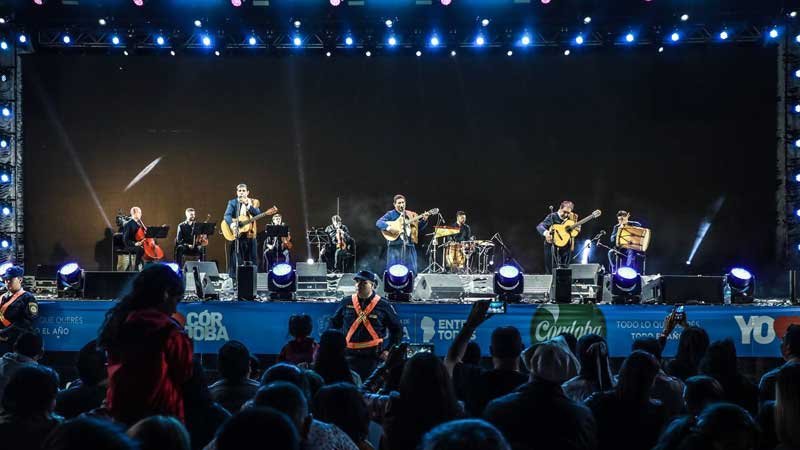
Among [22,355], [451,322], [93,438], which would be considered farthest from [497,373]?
[451,322]

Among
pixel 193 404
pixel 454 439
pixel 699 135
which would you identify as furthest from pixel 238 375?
pixel 699 135

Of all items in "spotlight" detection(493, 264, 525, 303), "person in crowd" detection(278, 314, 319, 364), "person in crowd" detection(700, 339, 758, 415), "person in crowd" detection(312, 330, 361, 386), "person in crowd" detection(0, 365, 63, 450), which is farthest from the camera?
"spotlight" detection(493, 264, 525, 303)

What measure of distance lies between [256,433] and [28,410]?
2.48 m

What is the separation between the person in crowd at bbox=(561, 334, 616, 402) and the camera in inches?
200

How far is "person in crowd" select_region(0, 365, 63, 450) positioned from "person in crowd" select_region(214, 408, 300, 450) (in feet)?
7.57

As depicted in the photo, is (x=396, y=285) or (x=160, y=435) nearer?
(x=160, y=435)

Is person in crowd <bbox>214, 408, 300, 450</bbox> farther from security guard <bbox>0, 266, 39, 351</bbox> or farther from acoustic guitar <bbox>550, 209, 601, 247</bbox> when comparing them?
acoustic guitar <bbox>550, 209, 601, 247</bbox>

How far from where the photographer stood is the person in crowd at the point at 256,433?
207 centimetres

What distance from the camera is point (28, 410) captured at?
4.00 m

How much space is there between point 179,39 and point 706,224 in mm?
13791

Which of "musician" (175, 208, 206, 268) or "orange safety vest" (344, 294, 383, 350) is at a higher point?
"musician" (175, 208, 206, 268)

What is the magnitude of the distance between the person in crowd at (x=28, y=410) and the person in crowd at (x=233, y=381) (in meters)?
1.17

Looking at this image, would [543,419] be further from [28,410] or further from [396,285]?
[396,285]

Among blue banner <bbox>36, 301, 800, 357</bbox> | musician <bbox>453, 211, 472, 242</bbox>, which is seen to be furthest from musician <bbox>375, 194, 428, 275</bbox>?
blue banner <bbox>36, 301, 800, 357</bbox>
